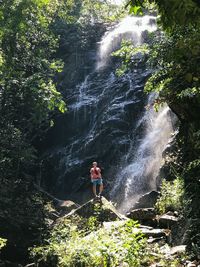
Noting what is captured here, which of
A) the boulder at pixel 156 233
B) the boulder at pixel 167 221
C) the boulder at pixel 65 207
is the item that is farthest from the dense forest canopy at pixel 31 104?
the boulder at pixel 65 207

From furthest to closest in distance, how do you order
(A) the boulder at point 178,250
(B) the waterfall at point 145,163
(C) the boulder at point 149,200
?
(B) the waterfall at point 145,163 → (C) the boulder at point 149,200 → (A) the boulder at point 178,250

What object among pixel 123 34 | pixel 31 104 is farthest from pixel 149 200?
pixel 123 34

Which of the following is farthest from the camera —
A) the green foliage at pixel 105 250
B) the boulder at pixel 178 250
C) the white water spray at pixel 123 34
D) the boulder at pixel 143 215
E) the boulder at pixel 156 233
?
the white water spray at pixel 123 34

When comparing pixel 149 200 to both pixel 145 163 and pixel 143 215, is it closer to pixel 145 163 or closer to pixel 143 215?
pixel 143 215

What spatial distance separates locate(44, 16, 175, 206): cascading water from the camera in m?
23.0

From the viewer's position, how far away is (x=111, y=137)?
25938 millimetres

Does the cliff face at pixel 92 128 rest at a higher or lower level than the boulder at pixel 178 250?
higher

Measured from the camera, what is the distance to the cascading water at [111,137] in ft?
75.5

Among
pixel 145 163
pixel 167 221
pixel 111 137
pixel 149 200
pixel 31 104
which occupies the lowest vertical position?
pixel 167 221

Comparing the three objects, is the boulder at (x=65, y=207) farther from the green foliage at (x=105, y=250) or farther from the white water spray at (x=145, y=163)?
the green foliage at (x=105, y=250)

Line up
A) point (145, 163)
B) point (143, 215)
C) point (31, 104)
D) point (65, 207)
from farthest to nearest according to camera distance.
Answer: point (31, 104)
point (145, 163)
point (65, 207)
point (143, 215)

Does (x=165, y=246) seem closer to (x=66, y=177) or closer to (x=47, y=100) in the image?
(x=47, y=100)

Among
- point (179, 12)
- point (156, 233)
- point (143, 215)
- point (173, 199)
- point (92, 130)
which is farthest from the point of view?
point (92, 130)

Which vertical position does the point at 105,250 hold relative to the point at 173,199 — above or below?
below
